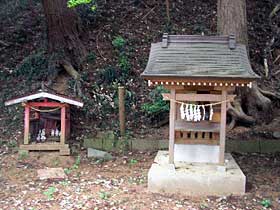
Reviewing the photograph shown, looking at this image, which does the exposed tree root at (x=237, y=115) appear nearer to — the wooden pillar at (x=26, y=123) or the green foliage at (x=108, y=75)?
the green foliage at (x=108, y=75)

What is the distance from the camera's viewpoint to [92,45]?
38.5 ft

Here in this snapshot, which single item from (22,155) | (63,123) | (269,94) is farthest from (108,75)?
(269,94)

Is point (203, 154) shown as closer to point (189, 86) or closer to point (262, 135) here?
point (189, 86)

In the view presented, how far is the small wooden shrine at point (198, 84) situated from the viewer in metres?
6.26

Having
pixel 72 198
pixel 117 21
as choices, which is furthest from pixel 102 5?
pixel 72 198

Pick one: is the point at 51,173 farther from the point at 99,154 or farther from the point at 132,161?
the point at 132,161

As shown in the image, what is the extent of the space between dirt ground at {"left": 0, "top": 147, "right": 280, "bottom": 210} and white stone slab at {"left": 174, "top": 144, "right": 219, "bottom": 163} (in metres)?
0.74

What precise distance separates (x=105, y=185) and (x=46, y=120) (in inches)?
103

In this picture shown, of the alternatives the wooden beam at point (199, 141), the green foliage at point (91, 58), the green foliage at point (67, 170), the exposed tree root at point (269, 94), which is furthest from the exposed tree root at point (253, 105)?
the green foliage at point (91, 58)

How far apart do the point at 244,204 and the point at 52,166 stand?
376cm

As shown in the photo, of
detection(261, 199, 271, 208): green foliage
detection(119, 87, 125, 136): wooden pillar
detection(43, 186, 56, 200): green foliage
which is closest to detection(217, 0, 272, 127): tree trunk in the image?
detection(119, 87, 125, 136): wooden pillar

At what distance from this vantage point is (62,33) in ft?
→ 35.2

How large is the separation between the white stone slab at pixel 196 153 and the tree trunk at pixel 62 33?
4942mm

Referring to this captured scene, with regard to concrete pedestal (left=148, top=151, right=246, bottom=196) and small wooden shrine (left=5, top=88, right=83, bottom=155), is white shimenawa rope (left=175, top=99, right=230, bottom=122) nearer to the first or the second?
concrete pedestal (left=148, top=151, right=246, bottom=196)
